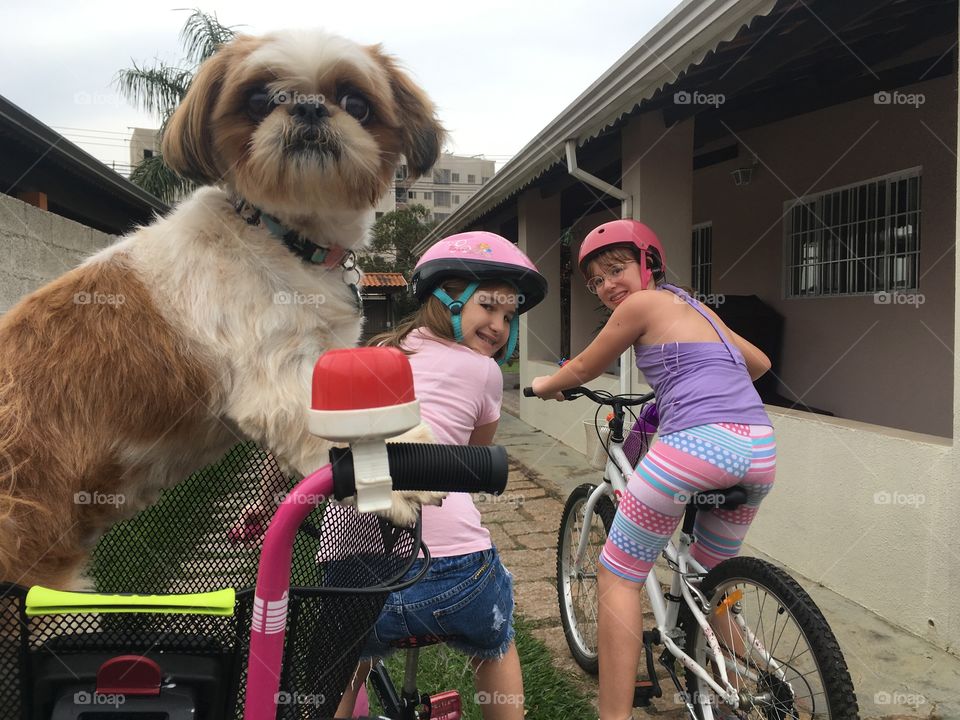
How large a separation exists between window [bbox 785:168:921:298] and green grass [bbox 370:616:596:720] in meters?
4.88

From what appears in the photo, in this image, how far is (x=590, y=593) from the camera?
3.32 metres

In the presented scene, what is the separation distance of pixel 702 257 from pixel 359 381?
29.1 feet

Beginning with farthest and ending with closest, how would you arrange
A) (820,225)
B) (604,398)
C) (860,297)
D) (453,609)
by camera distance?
1. (820,225)
2. (860,297)
3. (604,398)
4. (453,609)

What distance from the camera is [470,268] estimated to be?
198cm

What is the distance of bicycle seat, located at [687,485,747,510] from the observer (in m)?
2.34

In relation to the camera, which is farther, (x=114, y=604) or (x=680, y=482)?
(x=680, y=482)

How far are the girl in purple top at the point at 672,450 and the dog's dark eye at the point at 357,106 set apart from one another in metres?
1.23

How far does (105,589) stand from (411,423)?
78 cm

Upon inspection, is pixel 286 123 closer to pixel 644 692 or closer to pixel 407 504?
pixel 407 504

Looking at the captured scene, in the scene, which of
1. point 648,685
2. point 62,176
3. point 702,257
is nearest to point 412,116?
point 648,685

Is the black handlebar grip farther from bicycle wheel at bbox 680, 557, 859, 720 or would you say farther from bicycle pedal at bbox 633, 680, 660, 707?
bicycle pedal at bbox 633, 680, 660, 707

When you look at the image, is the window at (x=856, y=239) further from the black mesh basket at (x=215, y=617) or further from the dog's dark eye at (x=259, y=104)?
the black mesh basket at (x=215, y=617)

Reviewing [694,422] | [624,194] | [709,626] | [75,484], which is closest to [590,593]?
[709,626]

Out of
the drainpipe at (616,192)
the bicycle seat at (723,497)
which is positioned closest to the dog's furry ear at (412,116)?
the bicycle seat at (723,497)
